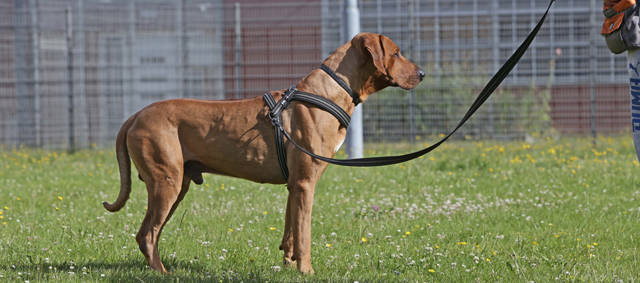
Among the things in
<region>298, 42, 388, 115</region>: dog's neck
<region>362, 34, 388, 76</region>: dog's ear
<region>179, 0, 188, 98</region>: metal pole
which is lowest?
<region>298, 42, 388, 115</region>: dog's neck

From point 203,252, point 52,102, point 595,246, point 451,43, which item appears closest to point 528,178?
point 595,246

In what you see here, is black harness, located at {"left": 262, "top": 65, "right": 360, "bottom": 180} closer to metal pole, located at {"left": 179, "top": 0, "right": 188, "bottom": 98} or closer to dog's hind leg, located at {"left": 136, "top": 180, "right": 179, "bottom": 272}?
dog's hind leg, located at {"left": 136, "top": 180, "right": 179, "bottom": 272}

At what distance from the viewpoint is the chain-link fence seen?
12.3m

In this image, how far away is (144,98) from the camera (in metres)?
13.2

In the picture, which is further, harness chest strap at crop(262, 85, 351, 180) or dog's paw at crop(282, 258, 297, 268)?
dog's paw at crop(282, 258, 297, 268)

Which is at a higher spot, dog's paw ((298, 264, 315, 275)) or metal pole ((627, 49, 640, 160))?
metal pole ((627, 49, 640, 160))

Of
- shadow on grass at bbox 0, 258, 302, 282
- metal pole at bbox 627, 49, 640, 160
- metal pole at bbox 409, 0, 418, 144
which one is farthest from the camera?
metal pole at bbox 409, 0, 418, 144

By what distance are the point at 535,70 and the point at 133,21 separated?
8897 millimetres

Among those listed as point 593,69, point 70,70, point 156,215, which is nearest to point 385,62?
point 156,215

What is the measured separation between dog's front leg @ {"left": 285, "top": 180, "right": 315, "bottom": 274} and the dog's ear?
2.84 feet

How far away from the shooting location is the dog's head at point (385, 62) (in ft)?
12.3

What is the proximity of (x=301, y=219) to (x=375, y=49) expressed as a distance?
3.86ft

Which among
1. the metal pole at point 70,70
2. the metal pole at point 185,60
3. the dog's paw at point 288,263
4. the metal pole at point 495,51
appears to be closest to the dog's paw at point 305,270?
the dog's paw at point 288,263

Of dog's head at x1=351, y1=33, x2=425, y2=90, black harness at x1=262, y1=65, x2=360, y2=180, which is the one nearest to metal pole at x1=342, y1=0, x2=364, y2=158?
dog's head at x1=351, y1=33, x2=425, y2=90
